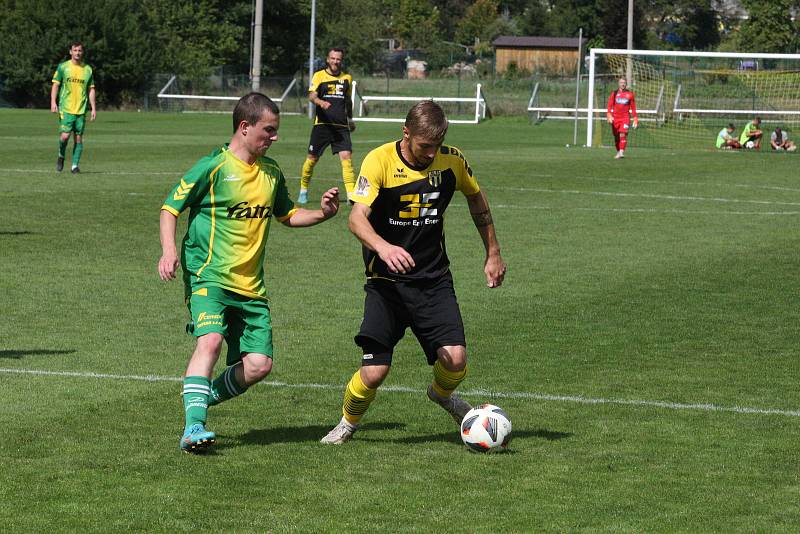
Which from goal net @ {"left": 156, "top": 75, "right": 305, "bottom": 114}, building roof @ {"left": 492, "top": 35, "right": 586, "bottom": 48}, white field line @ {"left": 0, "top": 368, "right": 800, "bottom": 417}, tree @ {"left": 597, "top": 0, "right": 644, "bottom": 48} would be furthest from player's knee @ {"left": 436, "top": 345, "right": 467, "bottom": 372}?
building roof @ {"left": 492, "top": 35, "right": 586, "bottom": 48}

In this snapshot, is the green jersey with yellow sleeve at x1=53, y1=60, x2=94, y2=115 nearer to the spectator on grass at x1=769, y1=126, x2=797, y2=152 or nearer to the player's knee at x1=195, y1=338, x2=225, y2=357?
the player's knee at x1=195, y1=338, x2=225, y2=357

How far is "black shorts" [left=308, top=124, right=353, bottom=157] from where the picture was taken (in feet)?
63.4

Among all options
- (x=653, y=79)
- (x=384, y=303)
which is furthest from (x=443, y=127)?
(x=653, y=79)

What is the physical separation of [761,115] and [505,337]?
3506 cm

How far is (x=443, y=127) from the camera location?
646cm

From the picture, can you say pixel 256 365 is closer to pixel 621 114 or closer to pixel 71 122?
pixel 71 122

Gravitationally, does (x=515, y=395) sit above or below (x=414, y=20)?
below

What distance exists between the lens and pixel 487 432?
6633 mm

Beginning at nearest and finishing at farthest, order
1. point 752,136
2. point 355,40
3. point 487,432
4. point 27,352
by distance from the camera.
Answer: point 487,432 → point 27,352 → point 752,136 → point 355,40

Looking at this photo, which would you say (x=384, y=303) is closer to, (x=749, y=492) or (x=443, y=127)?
(x=443, y=127)

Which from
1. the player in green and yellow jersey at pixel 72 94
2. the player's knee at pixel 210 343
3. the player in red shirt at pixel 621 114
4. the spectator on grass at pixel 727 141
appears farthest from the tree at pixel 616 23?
the player's knee at pixel 210 343

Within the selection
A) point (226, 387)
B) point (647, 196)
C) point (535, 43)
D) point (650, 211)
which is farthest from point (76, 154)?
point (535, 43)

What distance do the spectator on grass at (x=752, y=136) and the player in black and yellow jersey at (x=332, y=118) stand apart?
21.0 meters

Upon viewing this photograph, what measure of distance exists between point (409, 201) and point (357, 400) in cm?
102
